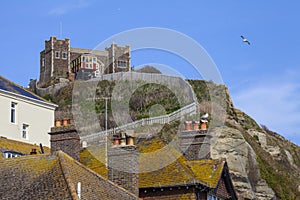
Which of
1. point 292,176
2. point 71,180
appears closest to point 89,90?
point 292,176

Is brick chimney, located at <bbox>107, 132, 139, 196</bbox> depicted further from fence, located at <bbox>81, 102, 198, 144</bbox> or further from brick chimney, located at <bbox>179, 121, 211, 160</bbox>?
fence, located at <bbox>81, 102, 198, 144</bbox>

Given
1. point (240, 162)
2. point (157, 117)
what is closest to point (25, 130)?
point (240, 162)

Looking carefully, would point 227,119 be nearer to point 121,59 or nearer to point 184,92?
point 184,92

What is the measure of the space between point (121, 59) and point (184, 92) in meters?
32.1

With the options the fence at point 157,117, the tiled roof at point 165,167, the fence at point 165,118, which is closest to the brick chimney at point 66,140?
the tiled roof at point 165,167

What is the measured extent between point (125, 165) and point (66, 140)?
2878mm

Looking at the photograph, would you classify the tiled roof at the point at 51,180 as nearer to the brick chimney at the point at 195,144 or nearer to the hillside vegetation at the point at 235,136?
the brick chimney at the point at 195,144

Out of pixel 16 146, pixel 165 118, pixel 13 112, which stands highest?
pixel 165 118

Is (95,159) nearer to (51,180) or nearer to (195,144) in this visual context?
(195,144)

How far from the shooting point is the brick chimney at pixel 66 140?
108ft

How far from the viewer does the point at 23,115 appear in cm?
5506

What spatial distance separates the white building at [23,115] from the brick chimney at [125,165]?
21635 mm

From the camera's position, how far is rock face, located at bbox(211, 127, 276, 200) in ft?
214

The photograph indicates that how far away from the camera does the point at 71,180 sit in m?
28.5
